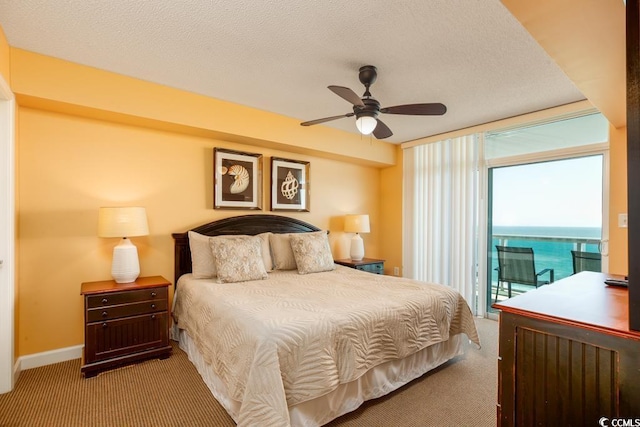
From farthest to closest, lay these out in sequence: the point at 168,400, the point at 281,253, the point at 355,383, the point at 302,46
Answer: the point at 281,253 < the point at 302,46 < the point at 168,400 < the point at 355,383

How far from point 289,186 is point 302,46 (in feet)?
6.95

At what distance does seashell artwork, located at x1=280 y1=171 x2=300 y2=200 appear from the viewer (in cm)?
414

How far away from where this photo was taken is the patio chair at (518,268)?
3.77m

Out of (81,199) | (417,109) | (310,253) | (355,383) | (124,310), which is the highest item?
(417,109)

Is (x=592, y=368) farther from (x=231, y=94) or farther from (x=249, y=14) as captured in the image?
(x=231, y=94)

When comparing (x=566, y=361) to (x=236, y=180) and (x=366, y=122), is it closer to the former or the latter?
(x=366, y=122)

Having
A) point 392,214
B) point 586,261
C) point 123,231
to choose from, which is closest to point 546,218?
point 586,261

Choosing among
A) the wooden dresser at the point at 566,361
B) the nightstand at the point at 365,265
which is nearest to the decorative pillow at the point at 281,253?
the nightstand at the point at 365,265

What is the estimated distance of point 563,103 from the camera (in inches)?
130

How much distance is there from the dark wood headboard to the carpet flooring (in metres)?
1.03

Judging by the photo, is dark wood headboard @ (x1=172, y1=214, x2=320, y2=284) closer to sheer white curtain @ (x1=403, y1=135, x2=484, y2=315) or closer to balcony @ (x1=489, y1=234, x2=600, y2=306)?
sheer white curtain @ (x1=403, y1=135, x2=484, y2=315)

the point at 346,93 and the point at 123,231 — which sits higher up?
the point at 346,93

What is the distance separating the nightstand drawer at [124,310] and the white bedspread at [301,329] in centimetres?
23

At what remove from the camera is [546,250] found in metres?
3.70
